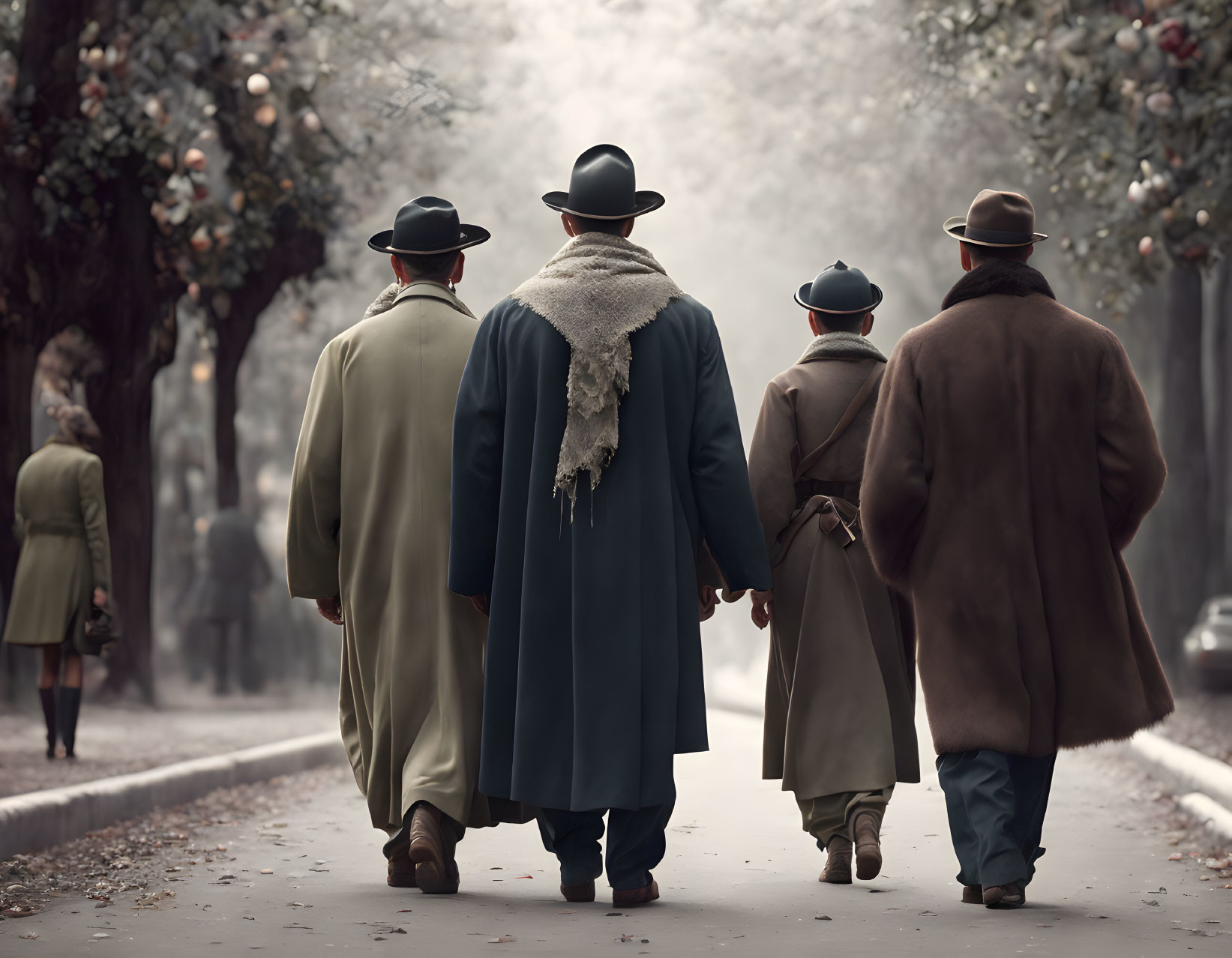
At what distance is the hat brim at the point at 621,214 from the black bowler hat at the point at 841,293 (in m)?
1.03

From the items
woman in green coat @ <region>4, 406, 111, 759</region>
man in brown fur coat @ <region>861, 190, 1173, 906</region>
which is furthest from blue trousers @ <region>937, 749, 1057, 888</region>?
woman in green coat @ <region>4, 406, 111, 759</region>

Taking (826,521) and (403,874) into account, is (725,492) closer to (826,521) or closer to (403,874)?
(826,521)

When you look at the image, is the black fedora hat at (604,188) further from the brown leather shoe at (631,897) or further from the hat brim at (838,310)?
the brown leather shoe at (631,897)

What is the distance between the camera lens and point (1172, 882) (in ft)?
23.7

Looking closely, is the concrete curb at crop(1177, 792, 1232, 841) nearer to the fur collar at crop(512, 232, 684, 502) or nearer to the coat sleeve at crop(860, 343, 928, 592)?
the coat sleeve at crop(860, 343, 928, 592)

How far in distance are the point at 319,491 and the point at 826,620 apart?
197cm

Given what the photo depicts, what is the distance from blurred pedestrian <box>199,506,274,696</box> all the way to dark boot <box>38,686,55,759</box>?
823 centimetres

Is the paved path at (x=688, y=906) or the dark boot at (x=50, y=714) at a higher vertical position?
the dark boot at (x=50, y=714)

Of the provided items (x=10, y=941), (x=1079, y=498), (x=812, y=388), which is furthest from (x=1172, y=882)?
(x=10, y=941)

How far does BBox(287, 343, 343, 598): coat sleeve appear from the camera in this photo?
278 inches

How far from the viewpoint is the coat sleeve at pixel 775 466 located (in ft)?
24.4

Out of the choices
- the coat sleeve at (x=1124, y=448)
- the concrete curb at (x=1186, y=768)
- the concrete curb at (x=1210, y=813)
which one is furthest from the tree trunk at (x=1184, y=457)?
the coat sleeve at (x=1124, y=448)

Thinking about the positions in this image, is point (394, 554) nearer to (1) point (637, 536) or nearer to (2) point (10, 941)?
(1) point (637, 536)

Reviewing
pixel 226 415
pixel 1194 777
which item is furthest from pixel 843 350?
pixel 226 415
